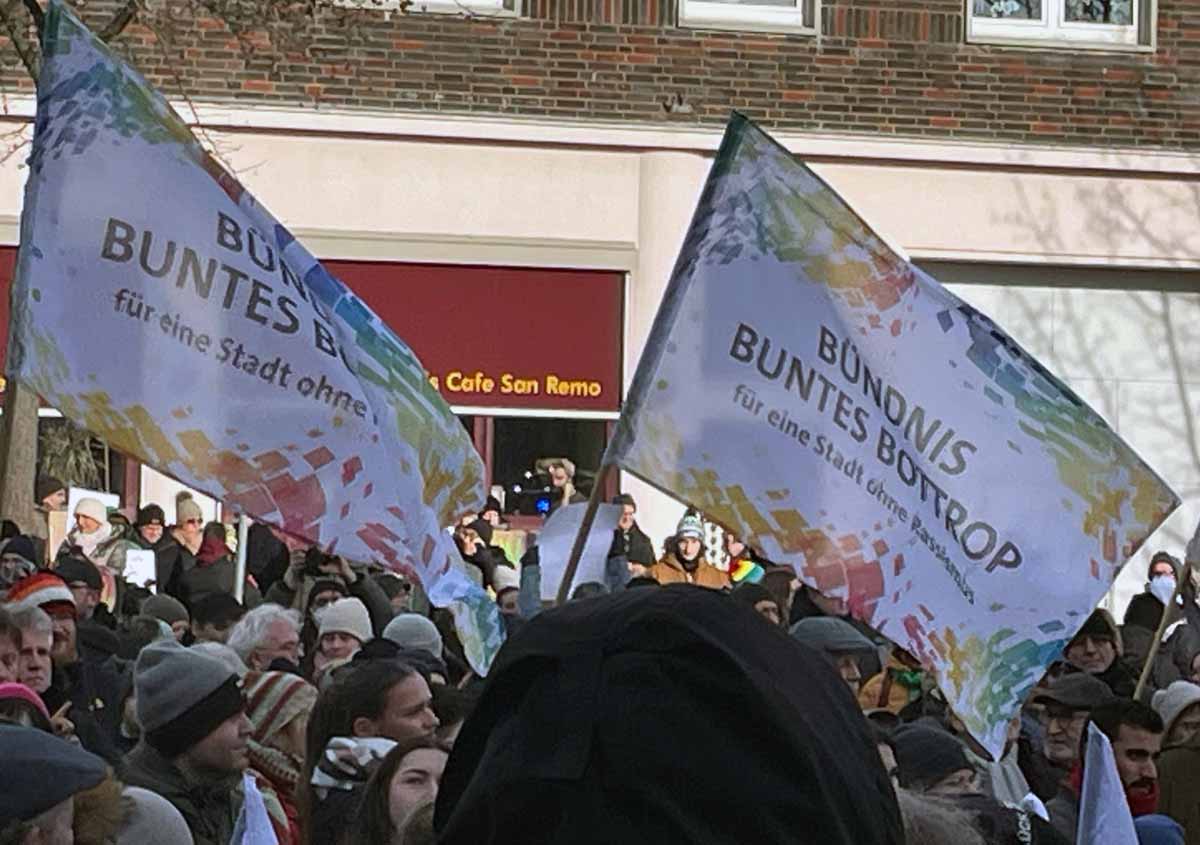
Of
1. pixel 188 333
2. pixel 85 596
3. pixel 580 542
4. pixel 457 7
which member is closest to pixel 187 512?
pixel 85 596

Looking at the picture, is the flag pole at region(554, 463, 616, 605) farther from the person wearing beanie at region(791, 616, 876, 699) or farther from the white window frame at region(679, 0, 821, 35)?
the white window frame at region(679, 0, 821, 35)

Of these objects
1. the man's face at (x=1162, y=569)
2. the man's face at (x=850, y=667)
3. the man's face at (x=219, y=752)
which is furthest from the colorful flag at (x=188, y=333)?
the man's face at (x=1162, y=569)

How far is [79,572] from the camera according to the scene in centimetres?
1174

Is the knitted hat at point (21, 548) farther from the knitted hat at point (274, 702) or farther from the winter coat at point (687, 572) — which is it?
the winter coat at point (687, 572)

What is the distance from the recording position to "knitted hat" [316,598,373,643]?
9641 millimetres

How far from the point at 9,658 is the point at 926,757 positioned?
2705 mm

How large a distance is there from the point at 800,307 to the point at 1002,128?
1467 centimetres

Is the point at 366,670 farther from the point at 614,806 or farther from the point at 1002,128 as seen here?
the point at 1002,128

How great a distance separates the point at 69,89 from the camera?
24.7 ft

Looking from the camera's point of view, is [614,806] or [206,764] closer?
[614,806]

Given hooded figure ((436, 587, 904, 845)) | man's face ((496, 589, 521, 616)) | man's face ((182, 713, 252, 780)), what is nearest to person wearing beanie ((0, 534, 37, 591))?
man's face ((496, 589, 521, 616))

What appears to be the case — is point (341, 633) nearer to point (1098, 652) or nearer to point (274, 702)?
point (274, 702)

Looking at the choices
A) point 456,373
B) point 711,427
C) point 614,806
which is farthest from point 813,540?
point 456,373

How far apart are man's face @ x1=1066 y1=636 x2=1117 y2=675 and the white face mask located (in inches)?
169
